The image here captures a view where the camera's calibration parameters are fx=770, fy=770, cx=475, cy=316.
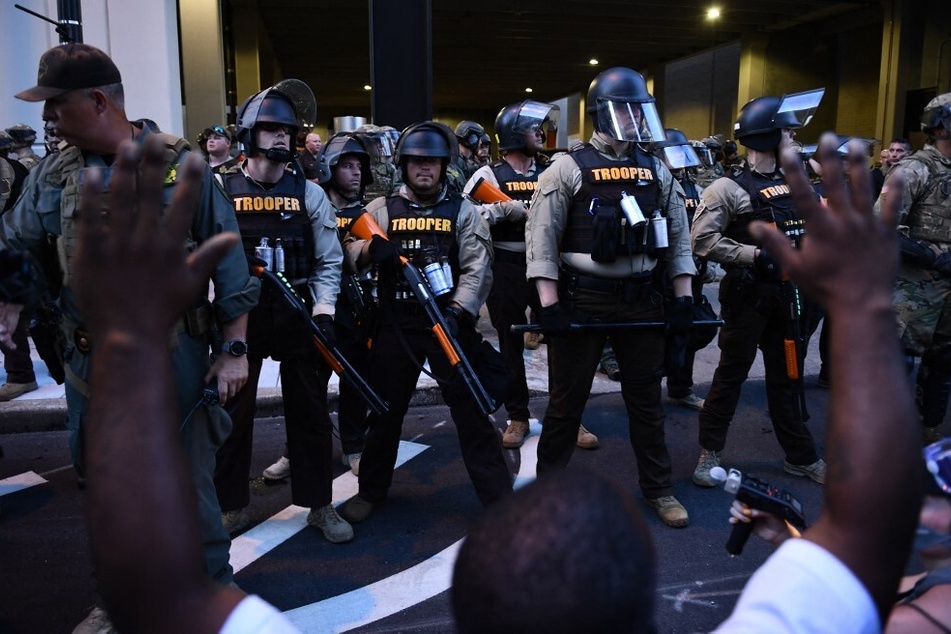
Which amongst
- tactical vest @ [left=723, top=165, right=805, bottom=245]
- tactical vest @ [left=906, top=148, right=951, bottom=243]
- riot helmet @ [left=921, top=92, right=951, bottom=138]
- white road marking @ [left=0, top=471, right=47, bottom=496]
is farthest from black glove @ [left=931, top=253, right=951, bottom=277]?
white road marking @ [left=0, top=471, right=47, bottom=496]

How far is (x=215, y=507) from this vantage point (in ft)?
8.82

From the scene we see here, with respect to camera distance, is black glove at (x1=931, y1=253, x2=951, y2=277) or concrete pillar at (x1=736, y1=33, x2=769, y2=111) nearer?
black glove at (x1=931, y1=253, x2=951, y2=277)

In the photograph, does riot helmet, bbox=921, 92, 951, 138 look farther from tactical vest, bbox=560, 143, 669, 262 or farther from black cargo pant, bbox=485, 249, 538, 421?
black cargo pant, bbox=485, 249, 538, 421

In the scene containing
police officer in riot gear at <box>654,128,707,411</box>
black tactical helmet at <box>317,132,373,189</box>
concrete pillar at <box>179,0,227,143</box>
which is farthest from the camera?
concrete pillar at <box>179,0,227,143</box>

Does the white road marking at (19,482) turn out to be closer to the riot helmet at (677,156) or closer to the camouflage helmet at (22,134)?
the riot helmet at (677,156)

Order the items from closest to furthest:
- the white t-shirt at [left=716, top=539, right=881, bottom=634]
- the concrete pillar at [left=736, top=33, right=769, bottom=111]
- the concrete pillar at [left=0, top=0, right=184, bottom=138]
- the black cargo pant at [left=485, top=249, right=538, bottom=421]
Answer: the white t-shirt at [left=716, top=539, right=881, bottom=634]
the black cargo pant at [left=485, top=249, right=538, bottom=421]
the concrete pillar at [left=0, top=0, right=184, bottom=138]
the concrete pillar at [left=736, top=33, right=769, bottom=111]

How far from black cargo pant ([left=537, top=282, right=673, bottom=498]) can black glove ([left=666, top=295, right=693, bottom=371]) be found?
0.22 ft

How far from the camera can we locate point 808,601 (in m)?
0.92

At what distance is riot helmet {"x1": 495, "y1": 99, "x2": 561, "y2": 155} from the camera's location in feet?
19.0

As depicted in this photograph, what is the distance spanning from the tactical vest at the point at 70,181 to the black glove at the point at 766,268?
312 centimetres

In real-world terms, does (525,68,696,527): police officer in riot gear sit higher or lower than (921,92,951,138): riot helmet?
lower

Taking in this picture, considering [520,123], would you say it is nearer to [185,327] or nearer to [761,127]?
[761,127]

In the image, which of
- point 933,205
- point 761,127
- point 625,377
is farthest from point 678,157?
point 625,377

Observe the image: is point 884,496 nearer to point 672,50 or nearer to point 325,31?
point 325,31
